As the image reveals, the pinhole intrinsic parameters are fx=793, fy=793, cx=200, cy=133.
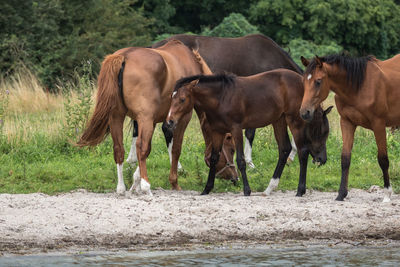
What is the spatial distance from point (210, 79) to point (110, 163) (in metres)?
2.44

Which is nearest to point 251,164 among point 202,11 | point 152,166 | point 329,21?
point 152,166

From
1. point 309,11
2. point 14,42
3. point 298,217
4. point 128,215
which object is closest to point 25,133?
point 128,215

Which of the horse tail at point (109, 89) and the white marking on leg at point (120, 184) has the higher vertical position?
the horse tail at point (109, 89)

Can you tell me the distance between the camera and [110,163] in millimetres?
11148

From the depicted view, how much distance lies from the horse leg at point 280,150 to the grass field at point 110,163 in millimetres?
360

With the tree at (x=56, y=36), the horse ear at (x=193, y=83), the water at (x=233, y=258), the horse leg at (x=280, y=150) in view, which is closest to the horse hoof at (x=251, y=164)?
the horse leg at (x=280, y=150)

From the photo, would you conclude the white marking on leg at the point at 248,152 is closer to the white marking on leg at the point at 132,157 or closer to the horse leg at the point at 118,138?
the white marking on leg at the point at 132,157

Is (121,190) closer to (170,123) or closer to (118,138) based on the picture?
(118,138)

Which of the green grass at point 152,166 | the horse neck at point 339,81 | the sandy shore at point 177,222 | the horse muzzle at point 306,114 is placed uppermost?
the horse neck at point 339,81

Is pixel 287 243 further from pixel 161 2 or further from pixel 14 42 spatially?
pixel 161 2

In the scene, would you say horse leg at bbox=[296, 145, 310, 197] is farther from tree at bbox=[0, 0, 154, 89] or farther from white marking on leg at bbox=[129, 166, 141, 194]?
tree at bbox=[0, 0, 154, 89]

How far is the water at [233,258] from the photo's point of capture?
22.3ft

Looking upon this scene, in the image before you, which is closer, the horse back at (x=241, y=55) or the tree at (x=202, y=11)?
the horse back at (x=241, y=55)

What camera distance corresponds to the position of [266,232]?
7852 millimetres
